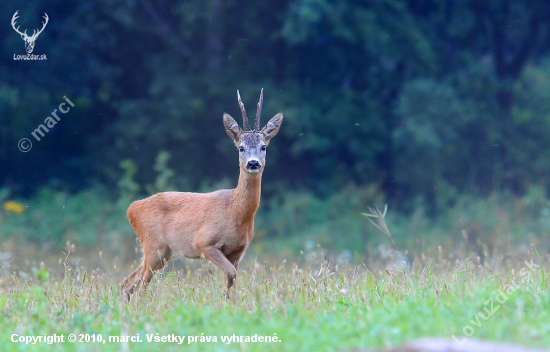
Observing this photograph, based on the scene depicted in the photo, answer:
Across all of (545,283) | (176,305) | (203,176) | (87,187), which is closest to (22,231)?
(87,187)

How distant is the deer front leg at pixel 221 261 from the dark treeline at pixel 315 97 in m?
11.9

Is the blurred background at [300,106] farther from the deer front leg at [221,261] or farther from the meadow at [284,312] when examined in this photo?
the meadow at [284,312]

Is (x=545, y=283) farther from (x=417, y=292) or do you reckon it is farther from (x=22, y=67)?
(x=22, y=67)

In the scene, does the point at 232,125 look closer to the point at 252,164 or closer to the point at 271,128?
the point at 271,128

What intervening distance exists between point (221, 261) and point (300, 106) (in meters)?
12.9

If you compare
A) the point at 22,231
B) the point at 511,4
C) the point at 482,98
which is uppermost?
the point at 511,4

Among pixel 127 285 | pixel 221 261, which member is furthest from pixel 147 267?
pixel 221 261

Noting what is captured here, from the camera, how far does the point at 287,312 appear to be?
6535 mm

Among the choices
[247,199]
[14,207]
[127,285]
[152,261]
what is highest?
[14,207]

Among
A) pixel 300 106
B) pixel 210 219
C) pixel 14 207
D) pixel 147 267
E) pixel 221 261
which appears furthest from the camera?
pixel 300 106

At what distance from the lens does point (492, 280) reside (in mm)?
7590

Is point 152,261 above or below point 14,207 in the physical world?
below

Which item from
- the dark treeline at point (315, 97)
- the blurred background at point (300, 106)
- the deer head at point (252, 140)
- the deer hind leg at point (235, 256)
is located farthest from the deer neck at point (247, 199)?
the dark treeline at point (315, 97)

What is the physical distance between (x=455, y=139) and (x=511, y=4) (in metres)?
3.74
